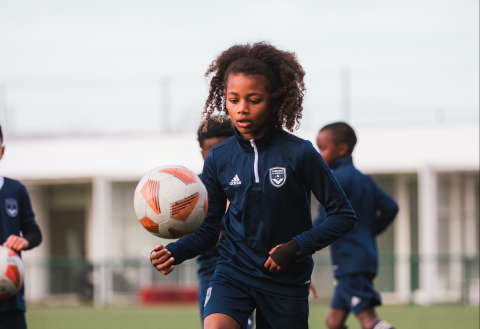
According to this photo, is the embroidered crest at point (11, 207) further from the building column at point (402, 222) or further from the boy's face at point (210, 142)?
the building column at point (402, 222)

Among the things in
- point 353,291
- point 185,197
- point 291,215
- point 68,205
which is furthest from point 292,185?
point 68,205

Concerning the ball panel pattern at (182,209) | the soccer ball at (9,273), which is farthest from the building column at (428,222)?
the ball panel pattern at (182,209)

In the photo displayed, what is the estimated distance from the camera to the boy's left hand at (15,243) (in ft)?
16.8

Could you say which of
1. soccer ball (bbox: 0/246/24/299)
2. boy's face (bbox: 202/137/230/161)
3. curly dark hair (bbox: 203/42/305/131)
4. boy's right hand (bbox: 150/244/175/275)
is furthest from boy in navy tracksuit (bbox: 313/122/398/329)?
boy's right hand (bbox: 150/244/175/275)

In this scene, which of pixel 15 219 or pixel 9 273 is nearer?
pixel 9 273

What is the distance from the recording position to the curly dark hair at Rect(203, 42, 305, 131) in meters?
4.02

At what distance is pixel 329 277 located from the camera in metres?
19.7

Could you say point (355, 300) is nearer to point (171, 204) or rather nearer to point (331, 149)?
point (331, 149)

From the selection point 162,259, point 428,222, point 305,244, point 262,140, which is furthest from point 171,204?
point 428,222

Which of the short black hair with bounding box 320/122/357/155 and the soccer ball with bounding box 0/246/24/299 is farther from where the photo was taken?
the short black hair with bounding box 320/122/357/155

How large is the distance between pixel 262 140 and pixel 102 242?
60.2 feet

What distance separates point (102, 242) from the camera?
71.1ft

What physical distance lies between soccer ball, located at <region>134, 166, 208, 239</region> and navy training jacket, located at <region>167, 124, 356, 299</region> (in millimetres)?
100

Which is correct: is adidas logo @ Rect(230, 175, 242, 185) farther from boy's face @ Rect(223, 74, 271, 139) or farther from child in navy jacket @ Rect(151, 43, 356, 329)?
boy's face @ Rect(223, 74, 271, 139)
